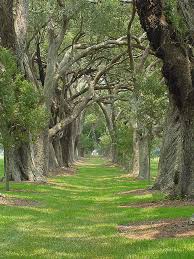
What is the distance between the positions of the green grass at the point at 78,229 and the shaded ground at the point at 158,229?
44 cm

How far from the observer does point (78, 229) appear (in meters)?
14.1

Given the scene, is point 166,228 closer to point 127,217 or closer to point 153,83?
Answer: point 127,217

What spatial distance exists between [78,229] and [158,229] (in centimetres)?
224

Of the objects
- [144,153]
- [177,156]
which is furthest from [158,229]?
[144,153]

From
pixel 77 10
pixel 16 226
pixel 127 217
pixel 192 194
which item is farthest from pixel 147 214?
pixel 77 10

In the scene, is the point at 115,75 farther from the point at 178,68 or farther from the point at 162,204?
the point at 162,204

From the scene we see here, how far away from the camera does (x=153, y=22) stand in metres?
17.8

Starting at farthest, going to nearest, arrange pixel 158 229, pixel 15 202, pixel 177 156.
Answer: pixel 177 156
pixel 15 202
pixel 158 229

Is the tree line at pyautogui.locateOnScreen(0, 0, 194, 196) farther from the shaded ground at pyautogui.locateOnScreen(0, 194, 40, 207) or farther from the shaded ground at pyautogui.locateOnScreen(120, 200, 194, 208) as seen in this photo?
the shaded ground at pyautogui.locateOnScreen(0, 194, 40, 207)

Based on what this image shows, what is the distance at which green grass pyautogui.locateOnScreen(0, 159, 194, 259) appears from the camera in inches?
402

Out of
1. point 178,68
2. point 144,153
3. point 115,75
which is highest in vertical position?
point 115,75

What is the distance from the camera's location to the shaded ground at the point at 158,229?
477 inches

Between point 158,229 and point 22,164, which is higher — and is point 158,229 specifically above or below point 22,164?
below

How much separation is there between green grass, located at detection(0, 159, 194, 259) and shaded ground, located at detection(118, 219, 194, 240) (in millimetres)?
437
